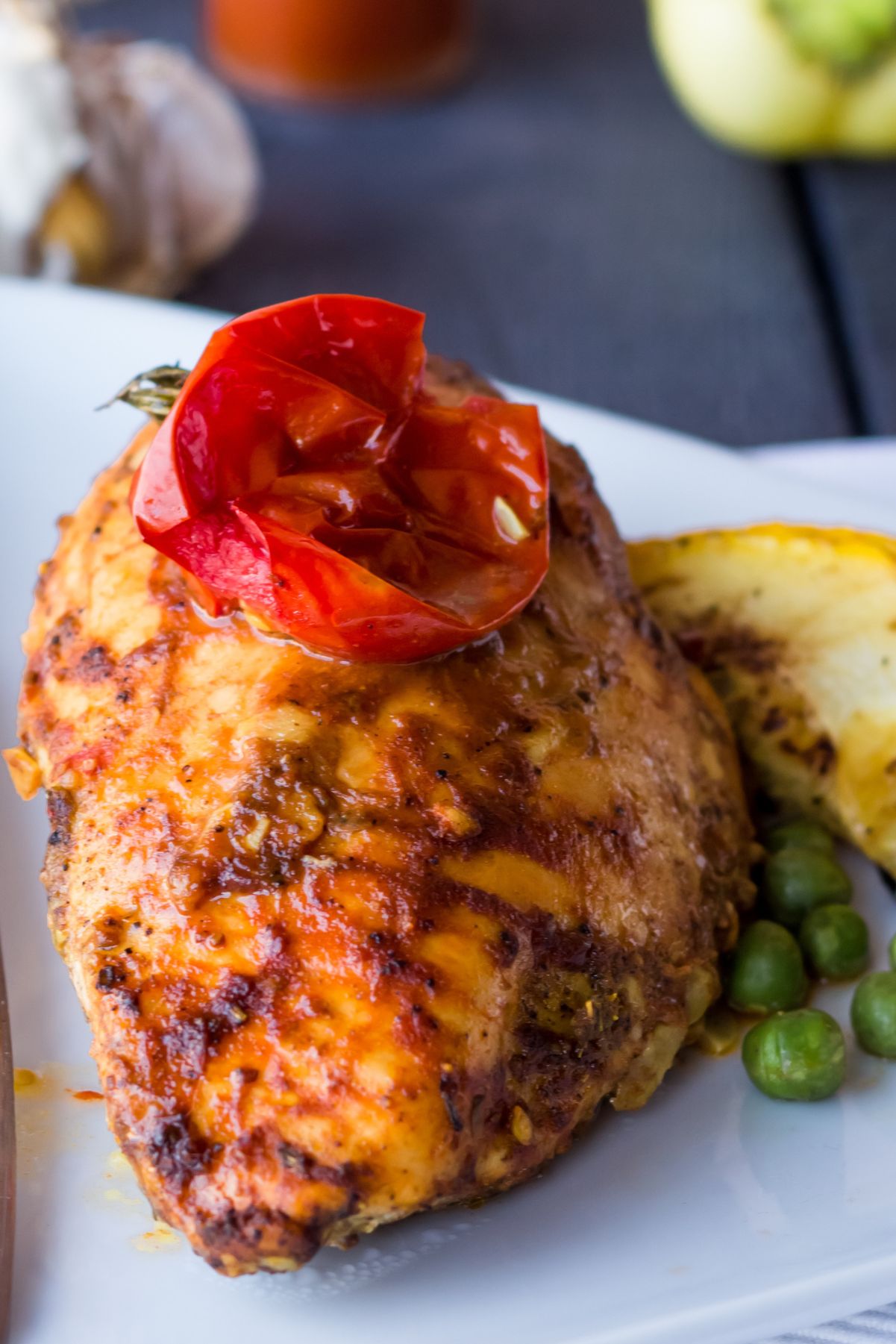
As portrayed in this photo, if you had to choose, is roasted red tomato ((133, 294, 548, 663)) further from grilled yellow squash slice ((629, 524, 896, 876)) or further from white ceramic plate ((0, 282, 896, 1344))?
white ceramic plate ((0, 282, 896, 1344))

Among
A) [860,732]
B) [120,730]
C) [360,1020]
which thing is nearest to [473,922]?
[360,1020]

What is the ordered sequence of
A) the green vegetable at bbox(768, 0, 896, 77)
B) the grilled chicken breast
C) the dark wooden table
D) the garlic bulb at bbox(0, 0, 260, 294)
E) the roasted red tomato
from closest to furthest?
the grilled chicken breast → the roasted red tomato → the garlic bulb at bbox(0, 0, 260, 294) → the dark wooden table → the green vegetable at bbox(768, 0, 896, 77)

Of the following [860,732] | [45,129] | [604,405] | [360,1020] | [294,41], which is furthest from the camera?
[294,41]

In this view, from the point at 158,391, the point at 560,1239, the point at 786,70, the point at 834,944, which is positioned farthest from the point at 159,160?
the point at 560,1239

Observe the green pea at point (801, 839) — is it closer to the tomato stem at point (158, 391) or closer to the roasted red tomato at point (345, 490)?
the roasted red tomato at point (345, 490)

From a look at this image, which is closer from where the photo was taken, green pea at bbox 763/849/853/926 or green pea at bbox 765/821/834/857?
green pea at bbox 763/849/853/926

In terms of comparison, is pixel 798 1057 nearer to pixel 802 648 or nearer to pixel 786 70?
pixel 802 648

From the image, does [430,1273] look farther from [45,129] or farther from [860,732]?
→ [45,129]

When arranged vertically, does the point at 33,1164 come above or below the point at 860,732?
below

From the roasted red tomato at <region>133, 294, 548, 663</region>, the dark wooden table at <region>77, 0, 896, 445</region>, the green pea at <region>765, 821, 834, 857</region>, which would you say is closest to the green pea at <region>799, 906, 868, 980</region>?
the green pea at <region>765, 821, 834, 857</region>
